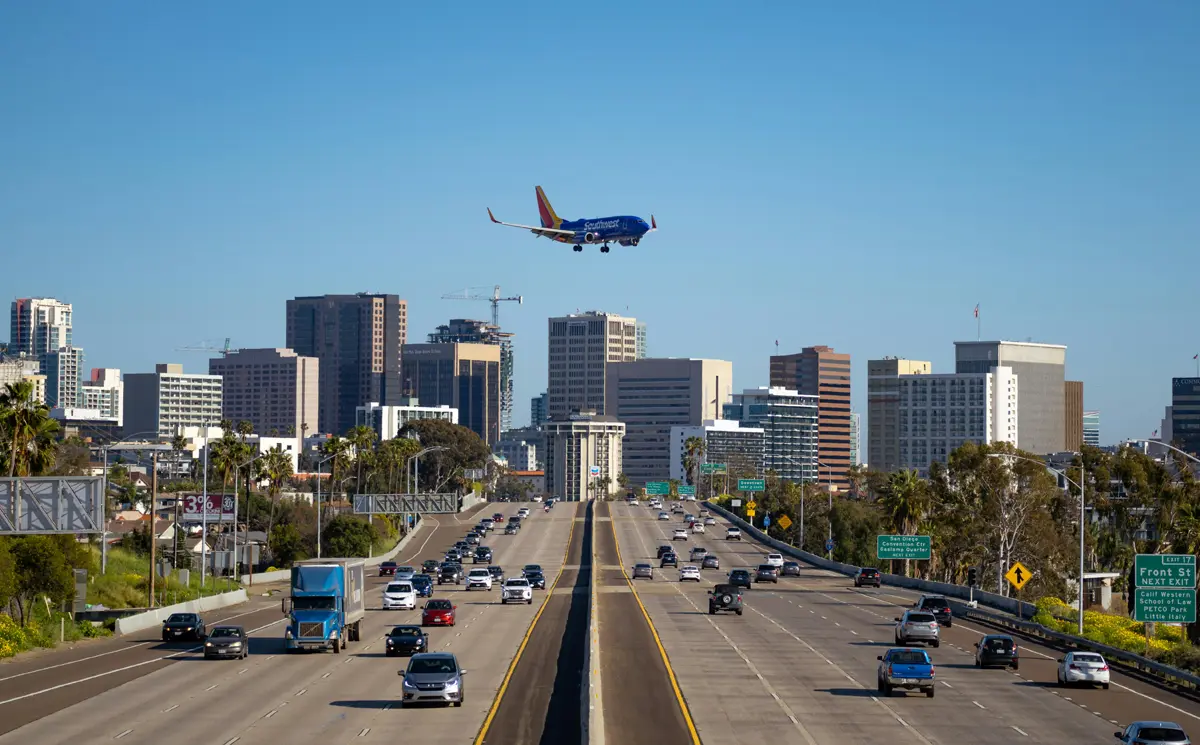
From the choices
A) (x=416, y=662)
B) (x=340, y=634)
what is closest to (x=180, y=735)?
(x=416, y=662)

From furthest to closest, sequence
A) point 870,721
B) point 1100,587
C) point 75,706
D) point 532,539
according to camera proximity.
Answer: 1. point 532,539
2. point 1100,587
3. point 75,706
4. point 870,721

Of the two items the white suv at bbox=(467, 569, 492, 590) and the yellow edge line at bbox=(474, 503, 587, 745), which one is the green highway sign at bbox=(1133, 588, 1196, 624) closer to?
the yellow edge line at bbox=(474, 503, 587, 745)

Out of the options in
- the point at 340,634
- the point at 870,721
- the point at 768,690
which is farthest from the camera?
the point at 340,634

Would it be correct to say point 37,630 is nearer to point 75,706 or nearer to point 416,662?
point 75,706

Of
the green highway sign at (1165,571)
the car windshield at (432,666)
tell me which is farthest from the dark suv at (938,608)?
the car windshield at (432,666)

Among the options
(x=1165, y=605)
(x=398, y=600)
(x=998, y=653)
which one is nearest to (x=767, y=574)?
(x=398, y=600)

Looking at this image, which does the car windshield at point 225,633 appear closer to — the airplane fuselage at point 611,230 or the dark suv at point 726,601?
the dark suv at point 726,601
